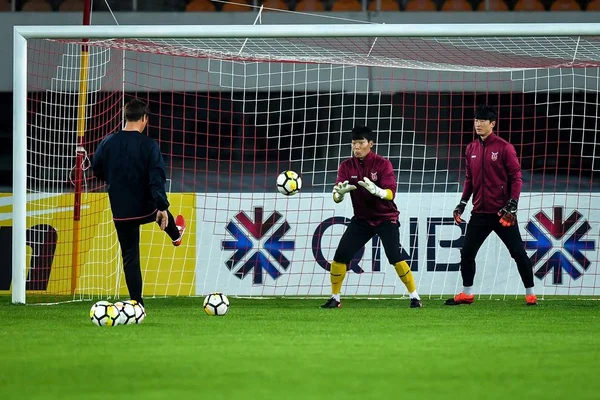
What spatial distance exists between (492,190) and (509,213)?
0.30 meters

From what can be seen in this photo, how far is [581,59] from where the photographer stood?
445 inches

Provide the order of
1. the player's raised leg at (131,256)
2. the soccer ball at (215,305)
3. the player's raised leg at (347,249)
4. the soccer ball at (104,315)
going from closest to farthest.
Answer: the soccer ball at (104,315), the player's raised leg at (131,256), the soccer ball at (215,305), the player's raised leg at (347,249)

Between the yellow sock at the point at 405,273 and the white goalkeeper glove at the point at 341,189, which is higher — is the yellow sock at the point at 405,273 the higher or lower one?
the lower one

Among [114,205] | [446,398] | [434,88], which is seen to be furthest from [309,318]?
[434,88]

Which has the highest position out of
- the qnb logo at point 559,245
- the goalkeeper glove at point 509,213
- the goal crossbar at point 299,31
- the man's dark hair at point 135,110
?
the goal crossbar at point 299,31

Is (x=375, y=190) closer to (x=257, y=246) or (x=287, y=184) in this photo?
(x=287, y=184)

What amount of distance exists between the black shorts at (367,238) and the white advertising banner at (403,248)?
1.63m

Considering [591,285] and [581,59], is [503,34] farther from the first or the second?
[591,285]

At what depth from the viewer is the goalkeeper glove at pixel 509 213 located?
9.71 m

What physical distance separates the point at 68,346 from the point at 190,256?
16.2ft

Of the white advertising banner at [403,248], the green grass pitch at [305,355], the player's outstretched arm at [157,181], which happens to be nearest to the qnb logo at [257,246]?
the white advertising banner at [403,248]

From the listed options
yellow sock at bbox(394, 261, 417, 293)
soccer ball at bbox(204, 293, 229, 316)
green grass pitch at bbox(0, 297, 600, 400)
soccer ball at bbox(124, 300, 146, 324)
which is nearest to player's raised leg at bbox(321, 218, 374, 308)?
yellow sock at bbox(394, 261, 417, 293)

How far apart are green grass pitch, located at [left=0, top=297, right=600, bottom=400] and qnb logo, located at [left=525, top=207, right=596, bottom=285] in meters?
2.01

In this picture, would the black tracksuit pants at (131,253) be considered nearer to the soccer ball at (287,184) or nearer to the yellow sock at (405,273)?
the soccer ball at (287,184)
